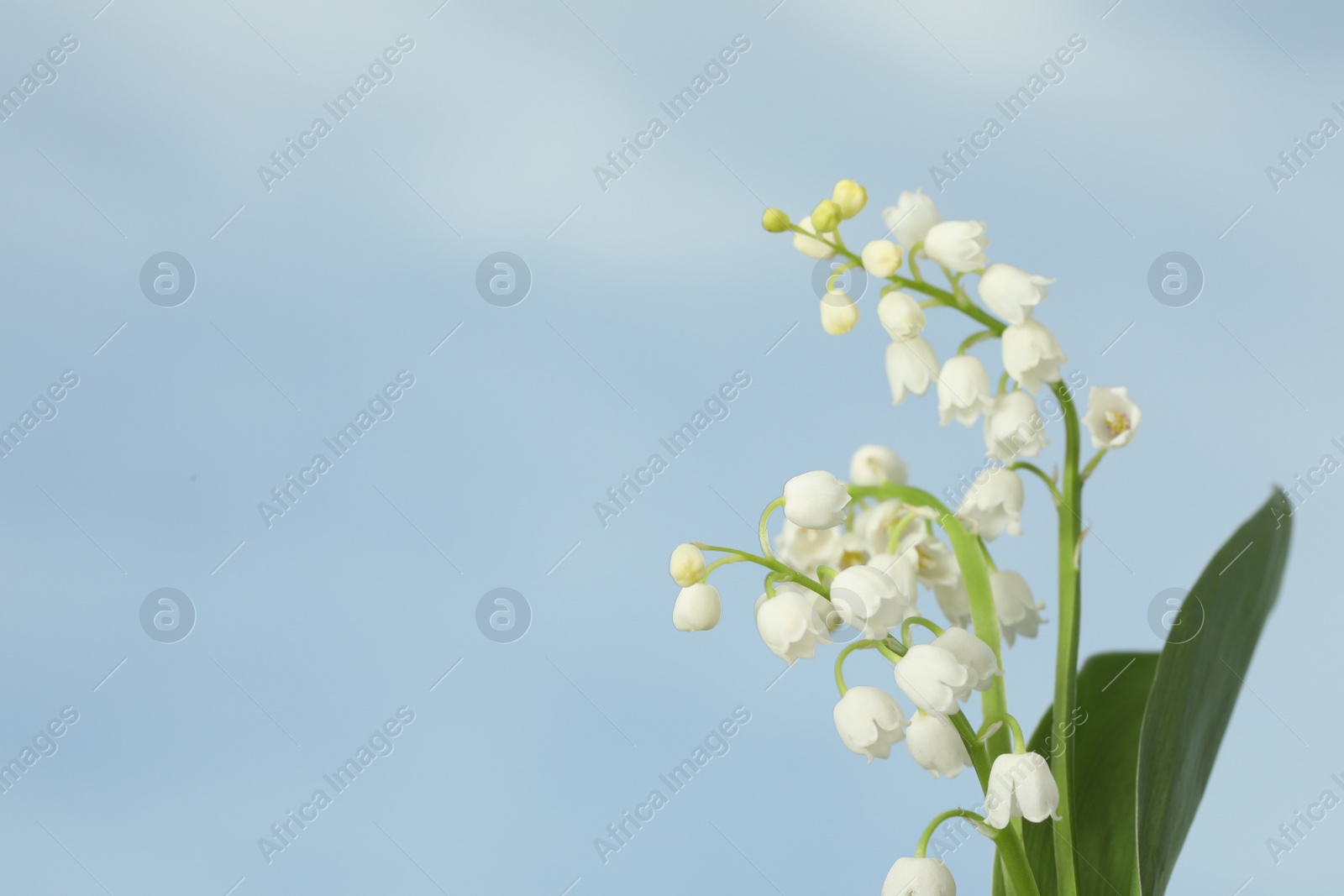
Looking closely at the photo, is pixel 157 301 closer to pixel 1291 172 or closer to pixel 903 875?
pixel 903 875

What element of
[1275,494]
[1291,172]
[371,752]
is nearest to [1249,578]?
[1275,494]

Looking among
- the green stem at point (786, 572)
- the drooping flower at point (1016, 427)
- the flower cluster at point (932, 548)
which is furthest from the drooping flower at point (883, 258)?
the green stem at point (786, 572)

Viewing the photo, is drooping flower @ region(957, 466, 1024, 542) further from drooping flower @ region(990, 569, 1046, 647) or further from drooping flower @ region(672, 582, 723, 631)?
drooping flower @ region(672, 582, 723, 631)

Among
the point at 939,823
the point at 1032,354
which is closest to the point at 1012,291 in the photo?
the point at 1032,354

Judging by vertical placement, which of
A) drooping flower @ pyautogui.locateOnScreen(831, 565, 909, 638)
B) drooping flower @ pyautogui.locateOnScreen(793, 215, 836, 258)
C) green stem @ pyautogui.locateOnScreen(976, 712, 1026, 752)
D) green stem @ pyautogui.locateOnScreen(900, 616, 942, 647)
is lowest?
green stem @ pyautogui.locateOnScreen(976, 712, 1026, 752)

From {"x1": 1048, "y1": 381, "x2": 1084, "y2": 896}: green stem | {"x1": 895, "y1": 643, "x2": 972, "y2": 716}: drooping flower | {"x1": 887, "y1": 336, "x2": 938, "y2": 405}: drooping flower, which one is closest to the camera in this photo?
{"x1": 895, "y1": 643, "x2": 972, "y2": 716}: drooping flower

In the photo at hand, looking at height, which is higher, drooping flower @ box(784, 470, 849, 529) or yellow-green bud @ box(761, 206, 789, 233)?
yellow-green bud @ box(761, 206, 789, 233)

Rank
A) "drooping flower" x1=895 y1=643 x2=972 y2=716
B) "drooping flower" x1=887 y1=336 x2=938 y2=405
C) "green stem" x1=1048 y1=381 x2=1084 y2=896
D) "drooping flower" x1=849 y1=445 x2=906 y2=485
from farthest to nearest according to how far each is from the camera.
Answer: "drooping flower" x1=849 y1=445 x2=906 y2=485 → "drooping flower" x1=887 y1=336 x2=938 y2=405 → "green stem" x1=1048 y1=381 x2=1084 y2=896 → "drooping flower" x1=895 y1=643 x2=972 y2=716

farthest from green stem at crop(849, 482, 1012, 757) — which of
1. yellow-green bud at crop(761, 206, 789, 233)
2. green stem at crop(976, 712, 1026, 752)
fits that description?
yellow-green bud at crop(761, 206, 789, 233)
